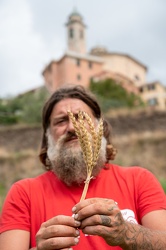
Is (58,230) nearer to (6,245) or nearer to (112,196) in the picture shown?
(6,245)

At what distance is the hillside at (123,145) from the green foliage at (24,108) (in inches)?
124

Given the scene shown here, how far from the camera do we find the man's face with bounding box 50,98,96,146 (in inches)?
117

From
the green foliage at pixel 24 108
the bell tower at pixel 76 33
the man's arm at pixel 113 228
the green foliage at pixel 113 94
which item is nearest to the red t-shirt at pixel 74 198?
the man's arm at pixel 113 228

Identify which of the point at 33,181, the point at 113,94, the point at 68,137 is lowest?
the point at 33,181

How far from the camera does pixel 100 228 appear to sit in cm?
184

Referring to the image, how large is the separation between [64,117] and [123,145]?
46.1 ft

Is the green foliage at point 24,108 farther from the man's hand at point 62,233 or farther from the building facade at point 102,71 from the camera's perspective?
the man's hand at point 62,233

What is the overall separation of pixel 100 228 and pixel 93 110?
5.59 feet

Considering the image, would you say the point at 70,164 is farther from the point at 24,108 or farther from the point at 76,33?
the point at 76,33

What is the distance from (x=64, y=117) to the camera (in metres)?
3.18

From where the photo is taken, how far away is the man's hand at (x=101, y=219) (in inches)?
71.4

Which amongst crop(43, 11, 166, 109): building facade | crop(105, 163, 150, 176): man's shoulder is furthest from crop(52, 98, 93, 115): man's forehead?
crop(43, 11, 166, 109): building facade

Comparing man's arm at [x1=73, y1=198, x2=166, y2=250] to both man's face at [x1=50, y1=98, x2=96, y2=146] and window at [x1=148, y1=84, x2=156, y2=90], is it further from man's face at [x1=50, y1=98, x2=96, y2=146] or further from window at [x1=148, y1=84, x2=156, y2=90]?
window at [x1=148, y1=84, x2=156, y2=90]

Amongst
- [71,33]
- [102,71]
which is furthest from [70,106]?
[71,33]
